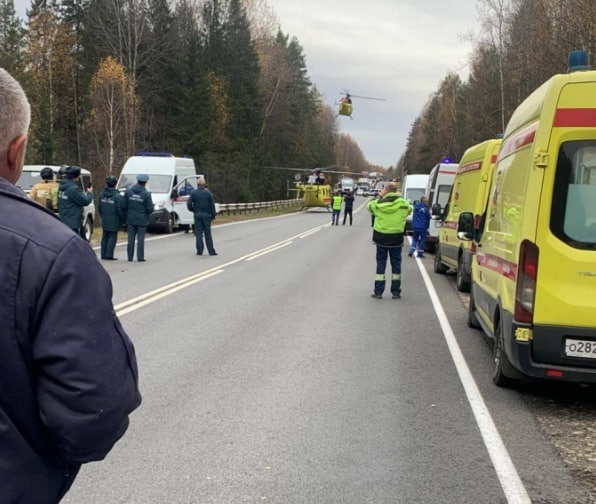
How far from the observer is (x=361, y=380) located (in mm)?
6238

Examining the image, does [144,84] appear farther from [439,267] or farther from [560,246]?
[560,246]

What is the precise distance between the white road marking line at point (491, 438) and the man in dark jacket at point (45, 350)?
293cm

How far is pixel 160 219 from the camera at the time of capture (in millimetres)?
23719

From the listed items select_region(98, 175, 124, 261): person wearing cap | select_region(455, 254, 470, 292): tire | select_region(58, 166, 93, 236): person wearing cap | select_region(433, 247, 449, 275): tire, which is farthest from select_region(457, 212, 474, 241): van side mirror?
select_region(98, 175, 124, 261): person wearing cap

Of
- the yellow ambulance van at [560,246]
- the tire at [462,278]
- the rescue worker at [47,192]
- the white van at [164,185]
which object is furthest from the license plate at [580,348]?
the white van at [164,185]

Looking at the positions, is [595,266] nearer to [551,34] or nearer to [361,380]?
[361,380]

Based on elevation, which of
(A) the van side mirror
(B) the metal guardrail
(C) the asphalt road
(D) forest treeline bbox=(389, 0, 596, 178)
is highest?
(D) forest treeline bbox=(389, 0, 596, 178)

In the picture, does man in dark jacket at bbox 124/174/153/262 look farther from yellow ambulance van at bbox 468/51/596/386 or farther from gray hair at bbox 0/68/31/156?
gray hair at bbox 0/68/31/156

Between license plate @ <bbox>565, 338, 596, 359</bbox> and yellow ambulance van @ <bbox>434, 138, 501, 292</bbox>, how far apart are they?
456 cm

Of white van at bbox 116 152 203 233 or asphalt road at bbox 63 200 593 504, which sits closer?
asphalt road at bbox 63 200 593 504

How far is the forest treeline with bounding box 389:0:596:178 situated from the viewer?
2159 cm

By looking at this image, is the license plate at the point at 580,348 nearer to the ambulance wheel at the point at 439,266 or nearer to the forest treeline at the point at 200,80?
the ambulance wheel at the point at 439,266

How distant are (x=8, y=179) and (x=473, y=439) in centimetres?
394

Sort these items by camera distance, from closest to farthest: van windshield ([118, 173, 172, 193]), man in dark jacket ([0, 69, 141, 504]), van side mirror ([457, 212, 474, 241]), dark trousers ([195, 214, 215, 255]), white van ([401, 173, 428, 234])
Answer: man in dark jacket ([0, 69, 141, 504])
van side mirror ([457, 212, 474, 241])
dark trousers ([195, 214, 215, 255])
van windshield ([118, 173, 172, 193])
white van ([401, 173, 428, 234])
